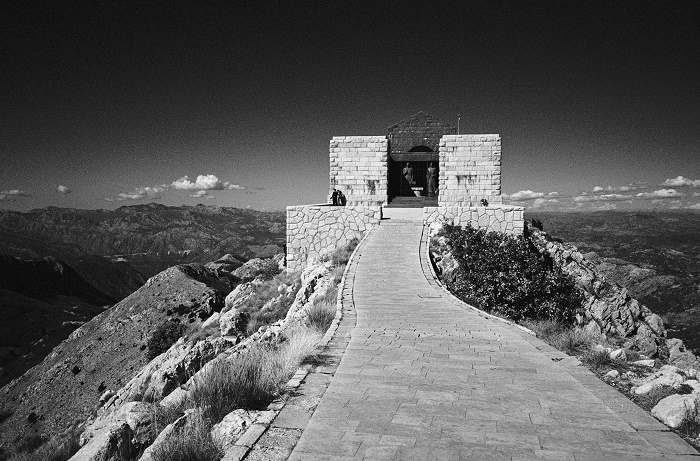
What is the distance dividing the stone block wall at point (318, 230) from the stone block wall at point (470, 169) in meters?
6.17

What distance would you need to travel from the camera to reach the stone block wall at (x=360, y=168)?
21219 millimetres

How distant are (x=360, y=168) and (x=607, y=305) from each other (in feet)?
40.0

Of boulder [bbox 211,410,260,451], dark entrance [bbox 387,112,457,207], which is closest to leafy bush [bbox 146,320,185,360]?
dark entrance [bbox 387,112,457,207]

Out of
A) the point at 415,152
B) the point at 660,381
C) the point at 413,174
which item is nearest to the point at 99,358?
the point at 413,174

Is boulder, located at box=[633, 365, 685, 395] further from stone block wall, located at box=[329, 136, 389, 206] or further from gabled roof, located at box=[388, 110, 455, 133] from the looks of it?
gabled roof, located at box=[388, 110, 455, 133]

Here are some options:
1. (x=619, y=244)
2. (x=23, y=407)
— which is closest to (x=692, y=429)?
(x=23, y=407)

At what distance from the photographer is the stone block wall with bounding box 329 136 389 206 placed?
21.2 meters

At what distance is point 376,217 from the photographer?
16500 mm

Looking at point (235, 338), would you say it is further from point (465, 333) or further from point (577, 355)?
point (577, 355)

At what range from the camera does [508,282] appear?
39.0ft

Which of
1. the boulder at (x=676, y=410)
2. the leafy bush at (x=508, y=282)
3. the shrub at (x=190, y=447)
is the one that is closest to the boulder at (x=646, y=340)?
the leafy bush at (x=508, y=282)

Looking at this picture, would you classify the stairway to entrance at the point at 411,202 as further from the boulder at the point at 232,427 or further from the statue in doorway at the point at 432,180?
the boulder at the point at 232,427

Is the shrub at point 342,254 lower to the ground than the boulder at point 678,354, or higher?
higher

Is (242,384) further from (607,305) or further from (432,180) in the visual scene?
(432,180)
